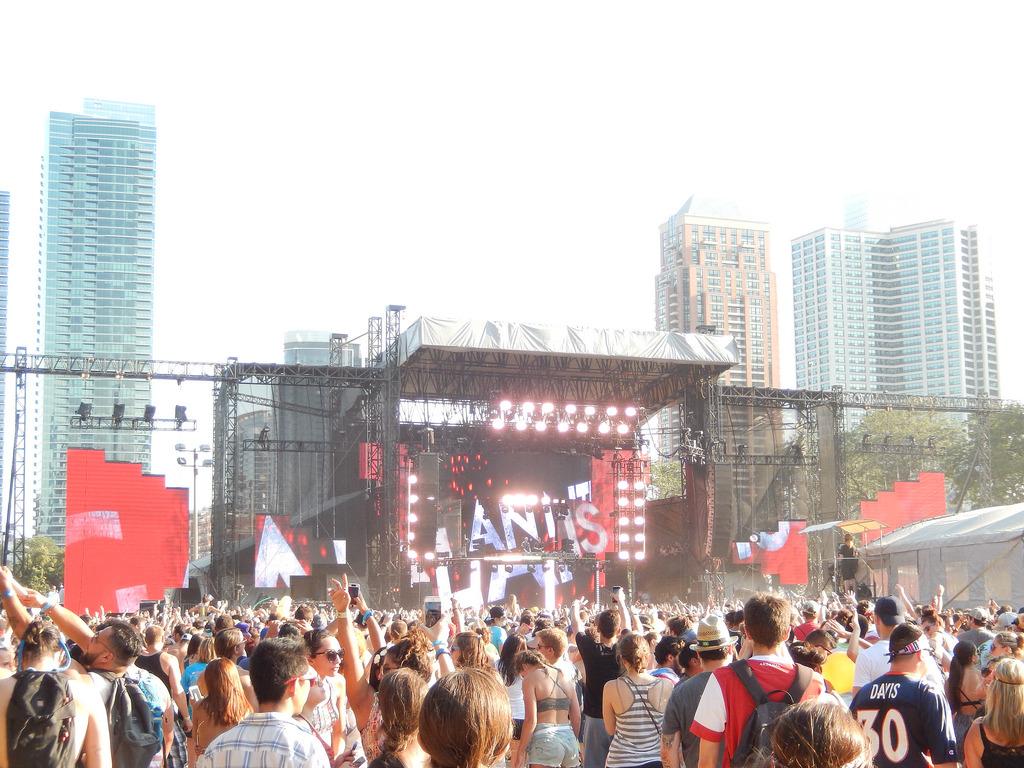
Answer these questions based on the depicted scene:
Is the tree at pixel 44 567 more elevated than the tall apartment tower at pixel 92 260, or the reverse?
the tall apartment tower at pixel 92 260

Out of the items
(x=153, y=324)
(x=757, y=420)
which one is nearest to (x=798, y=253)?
(x=153, y=324)

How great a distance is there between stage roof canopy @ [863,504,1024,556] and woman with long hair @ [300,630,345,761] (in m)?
19.1

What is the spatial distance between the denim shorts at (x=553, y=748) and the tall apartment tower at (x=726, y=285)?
10641 centimetres

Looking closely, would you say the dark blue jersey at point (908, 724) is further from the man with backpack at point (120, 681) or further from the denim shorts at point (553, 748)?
the man with backpack at point (120, 681)

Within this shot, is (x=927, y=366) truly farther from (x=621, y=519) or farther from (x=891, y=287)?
(x=621, y=519)

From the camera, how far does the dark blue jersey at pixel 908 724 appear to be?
4.77 m

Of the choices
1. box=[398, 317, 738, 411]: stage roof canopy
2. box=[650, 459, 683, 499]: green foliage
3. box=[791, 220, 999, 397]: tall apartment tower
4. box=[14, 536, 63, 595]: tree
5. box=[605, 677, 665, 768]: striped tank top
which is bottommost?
box=[14, 536, 63, 595]: tree

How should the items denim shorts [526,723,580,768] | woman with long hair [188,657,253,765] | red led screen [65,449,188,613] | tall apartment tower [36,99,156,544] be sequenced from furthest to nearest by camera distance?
1. tall apartment tower [36,99,156,544]
2. red led screen [65,449,188,613]
3. denim shorts [526,723,580,768]
4. woman with long hair [188,657,253,765]

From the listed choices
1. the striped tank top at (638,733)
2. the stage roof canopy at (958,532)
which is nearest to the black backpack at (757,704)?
the striped tank top at (638,733)

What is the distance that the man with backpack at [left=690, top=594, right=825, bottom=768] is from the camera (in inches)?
182

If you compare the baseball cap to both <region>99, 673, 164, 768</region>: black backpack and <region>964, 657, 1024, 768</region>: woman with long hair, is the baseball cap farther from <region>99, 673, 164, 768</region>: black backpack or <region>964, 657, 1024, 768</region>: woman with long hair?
<region>99, 673, 164, 768</region>: black backpack

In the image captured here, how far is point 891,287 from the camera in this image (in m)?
120

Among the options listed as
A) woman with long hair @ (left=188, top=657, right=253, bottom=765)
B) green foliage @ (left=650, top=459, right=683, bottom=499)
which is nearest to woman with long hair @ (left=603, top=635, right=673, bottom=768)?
woman with long hair @ (left=188, top=657, right=253, bottom=765)

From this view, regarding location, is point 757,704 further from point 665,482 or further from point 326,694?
point 665,482
